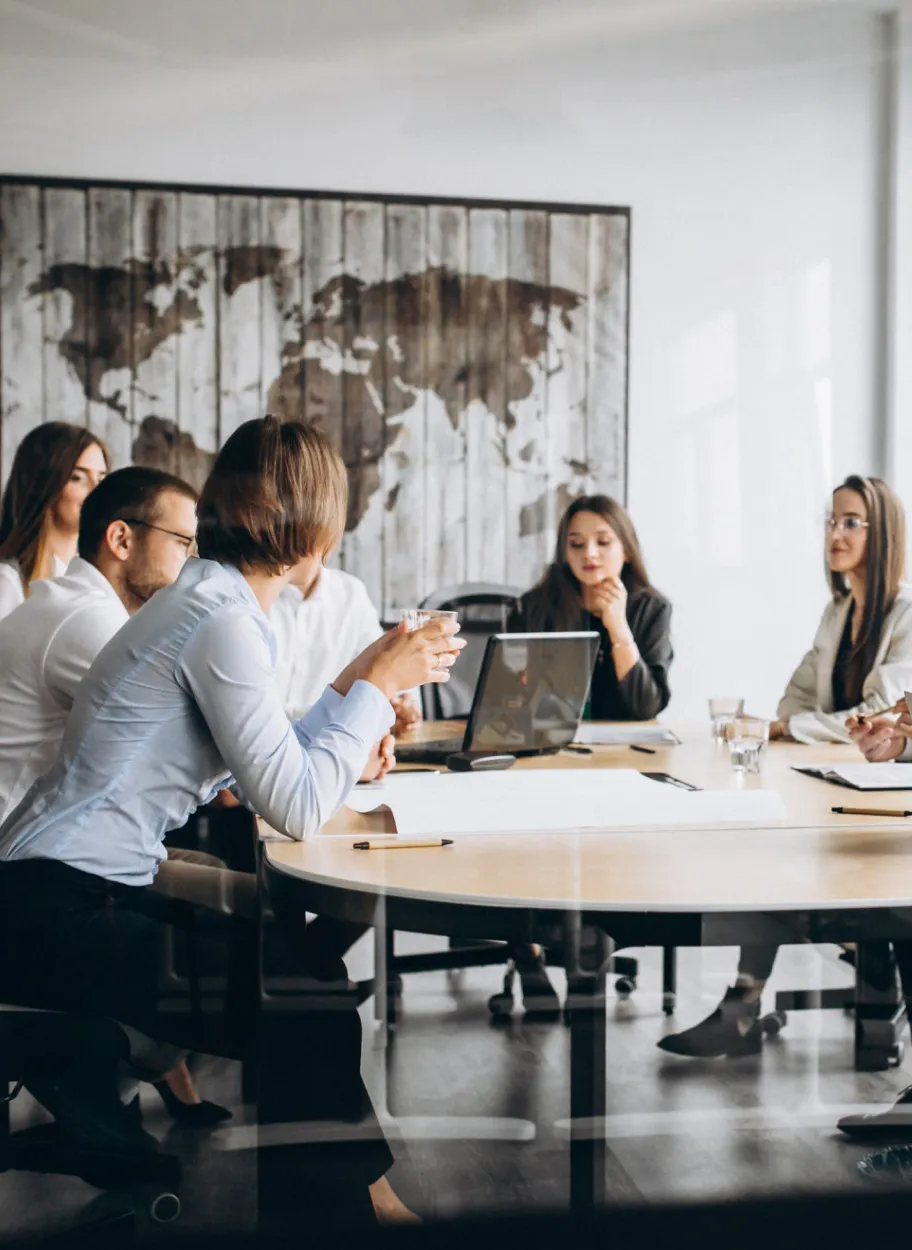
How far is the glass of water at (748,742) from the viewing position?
78.1 inches

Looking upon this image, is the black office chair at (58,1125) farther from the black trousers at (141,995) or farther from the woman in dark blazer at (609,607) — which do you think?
the woman in dark blazer at (609,607)

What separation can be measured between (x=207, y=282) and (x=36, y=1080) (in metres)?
1.76

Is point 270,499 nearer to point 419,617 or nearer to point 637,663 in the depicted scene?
point 419,617

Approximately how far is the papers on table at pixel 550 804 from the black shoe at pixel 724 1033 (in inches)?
27.3

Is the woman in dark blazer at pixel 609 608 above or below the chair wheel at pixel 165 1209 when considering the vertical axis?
above

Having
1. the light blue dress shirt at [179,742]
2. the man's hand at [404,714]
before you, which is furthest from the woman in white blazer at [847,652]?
the light blue dress shirt at [179,742]

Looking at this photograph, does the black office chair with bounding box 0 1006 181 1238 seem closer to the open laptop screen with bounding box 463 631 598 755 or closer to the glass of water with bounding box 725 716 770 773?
the open laptop screen with bounding box 463 631 598 755

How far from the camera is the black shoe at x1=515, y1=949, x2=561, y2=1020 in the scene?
1.50 meters

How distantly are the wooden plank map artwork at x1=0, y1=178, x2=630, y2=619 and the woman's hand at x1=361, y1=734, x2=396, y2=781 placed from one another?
954 millimetres

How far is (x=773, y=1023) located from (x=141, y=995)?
1330mm

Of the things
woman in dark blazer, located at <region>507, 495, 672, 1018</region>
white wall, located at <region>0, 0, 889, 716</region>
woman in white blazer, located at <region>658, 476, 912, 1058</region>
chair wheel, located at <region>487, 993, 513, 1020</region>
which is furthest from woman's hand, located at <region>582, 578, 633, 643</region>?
chair wheel, located at <region>487, 993, 513, 1020</region>

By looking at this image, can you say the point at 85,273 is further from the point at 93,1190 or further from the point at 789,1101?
the point at 789,1101

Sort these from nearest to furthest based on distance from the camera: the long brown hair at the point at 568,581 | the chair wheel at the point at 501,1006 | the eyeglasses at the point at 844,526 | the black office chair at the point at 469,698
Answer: the chair wheel at the point at 501,1006 → the black office chair at the point at 469,698 → the eyeglasses at the point at 844,526 → the long brown hair at the point at 568,581

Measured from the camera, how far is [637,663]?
105 inches
